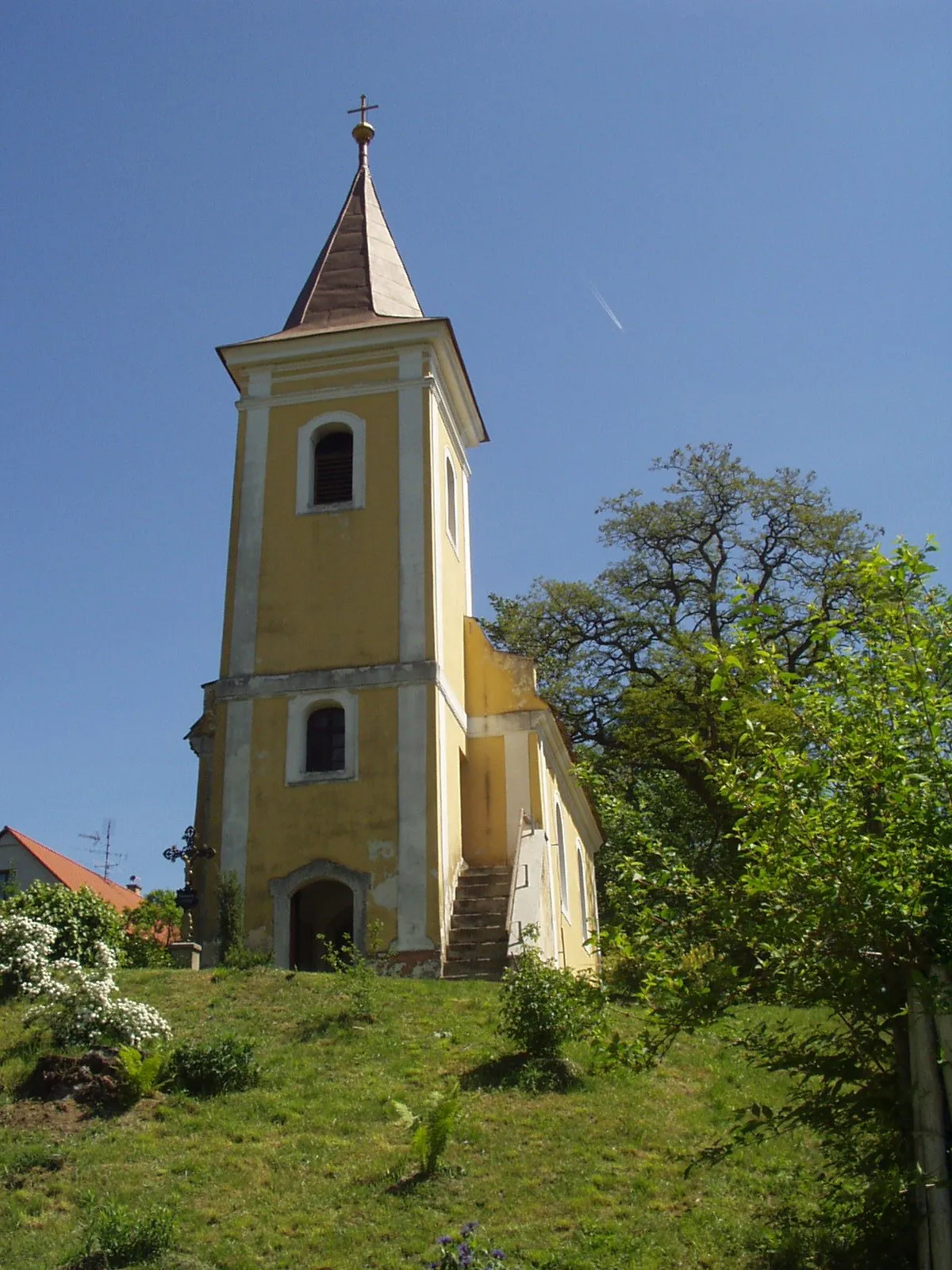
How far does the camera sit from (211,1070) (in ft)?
37.0

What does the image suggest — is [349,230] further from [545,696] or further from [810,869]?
[810,869]

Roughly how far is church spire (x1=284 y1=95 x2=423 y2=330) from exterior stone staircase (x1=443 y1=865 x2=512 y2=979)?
9971 mm

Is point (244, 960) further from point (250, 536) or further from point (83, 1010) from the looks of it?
point (250, 536)

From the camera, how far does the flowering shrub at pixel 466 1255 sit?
7.68 metres

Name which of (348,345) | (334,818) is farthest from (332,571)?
(348,345)

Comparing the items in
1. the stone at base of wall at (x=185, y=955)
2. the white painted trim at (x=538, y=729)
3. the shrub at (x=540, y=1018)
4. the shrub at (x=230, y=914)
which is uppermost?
the white painted trim at (x=538, y=729)

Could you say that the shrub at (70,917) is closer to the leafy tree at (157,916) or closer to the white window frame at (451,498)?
the leafy tree at (157,916)

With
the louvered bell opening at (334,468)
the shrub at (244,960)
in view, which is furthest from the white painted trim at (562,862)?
the shrub at (244,960)

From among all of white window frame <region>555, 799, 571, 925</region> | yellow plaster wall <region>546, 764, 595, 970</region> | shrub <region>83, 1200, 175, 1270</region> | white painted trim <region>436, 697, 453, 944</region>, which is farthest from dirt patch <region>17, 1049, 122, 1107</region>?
white window frame <region>555, 799, 571, 925</region>

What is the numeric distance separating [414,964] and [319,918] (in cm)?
272

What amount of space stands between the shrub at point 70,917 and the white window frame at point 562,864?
9439mm

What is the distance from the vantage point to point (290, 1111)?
1080 centimetres

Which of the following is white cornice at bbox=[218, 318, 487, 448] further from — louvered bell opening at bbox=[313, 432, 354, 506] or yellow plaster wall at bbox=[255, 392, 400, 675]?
yellow plaster wall at bbox=[255, 392, 400, 675]

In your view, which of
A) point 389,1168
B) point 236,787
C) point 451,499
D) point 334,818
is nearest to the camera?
point 389,1168
